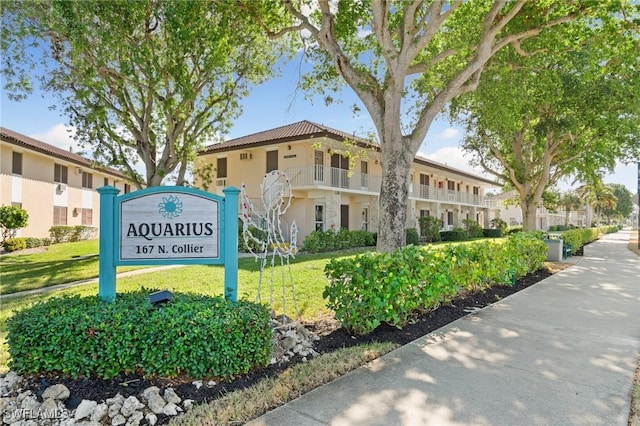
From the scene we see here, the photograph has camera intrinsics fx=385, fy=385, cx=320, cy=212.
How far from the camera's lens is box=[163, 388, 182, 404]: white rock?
329cm

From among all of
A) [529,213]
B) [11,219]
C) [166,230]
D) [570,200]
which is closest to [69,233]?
[11,219]

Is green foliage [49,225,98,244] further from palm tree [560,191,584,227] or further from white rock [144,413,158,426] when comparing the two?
palm tree [560,191,584,227]

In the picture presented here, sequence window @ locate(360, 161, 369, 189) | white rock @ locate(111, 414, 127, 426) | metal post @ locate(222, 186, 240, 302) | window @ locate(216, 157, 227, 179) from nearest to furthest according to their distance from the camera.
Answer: white rock @ locate(111, 414, 127, 426)
metal post @ locate(222, 186, 240, 302)
window @ locate(360, 161, 369, 189)
window @ locate(216, 157, 227, 179)

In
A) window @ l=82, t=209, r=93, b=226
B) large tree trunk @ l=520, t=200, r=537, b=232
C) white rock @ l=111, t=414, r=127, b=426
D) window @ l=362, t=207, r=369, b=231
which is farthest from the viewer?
window @ l=82, t=209, r=93, b=226

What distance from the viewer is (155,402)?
3.22m

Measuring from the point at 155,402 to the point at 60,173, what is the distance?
2591cm

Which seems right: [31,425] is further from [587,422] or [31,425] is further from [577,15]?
[577,15]

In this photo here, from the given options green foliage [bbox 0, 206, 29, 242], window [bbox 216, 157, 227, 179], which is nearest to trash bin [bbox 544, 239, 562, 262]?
window [bbox 216, 157, 227, 179]

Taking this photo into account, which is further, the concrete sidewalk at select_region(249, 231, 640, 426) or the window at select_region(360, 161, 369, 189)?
the window at select_region(360, 161, 369, 189)

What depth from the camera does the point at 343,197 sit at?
2370 centimetres

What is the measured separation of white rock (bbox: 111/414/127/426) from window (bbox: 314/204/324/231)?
1843 centimetres

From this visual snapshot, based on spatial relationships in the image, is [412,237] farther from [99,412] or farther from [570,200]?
[570,200]

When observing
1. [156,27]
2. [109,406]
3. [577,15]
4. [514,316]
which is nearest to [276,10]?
[156,27]

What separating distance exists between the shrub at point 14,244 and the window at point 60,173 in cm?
591
